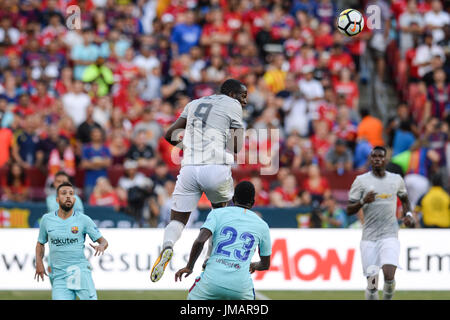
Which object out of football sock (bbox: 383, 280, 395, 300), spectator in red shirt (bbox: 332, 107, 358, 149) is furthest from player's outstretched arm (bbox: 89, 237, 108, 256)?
spectator in red shirt (bbox: 332, 107, 358, 149)

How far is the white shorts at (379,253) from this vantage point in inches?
435

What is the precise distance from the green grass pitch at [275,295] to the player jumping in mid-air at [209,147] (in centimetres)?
358

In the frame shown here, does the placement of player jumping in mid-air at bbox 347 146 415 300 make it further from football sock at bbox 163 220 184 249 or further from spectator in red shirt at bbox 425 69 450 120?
spectator in red shirt at bbox 425 69 450 120

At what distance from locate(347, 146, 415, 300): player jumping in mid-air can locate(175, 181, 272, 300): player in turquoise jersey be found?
2851 millimetres

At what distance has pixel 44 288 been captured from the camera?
44.9 feet

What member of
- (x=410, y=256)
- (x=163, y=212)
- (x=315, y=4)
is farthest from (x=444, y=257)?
(x=315, y=4)

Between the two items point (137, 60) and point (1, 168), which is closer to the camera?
point (1, 168)

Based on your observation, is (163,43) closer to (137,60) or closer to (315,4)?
(137,60)

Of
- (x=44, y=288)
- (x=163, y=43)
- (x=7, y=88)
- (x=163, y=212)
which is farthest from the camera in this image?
(x=163, y=43)

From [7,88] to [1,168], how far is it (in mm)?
2250

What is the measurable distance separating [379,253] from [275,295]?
8.59 ft

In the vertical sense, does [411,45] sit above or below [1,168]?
above

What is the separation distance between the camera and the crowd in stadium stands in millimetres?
16734
